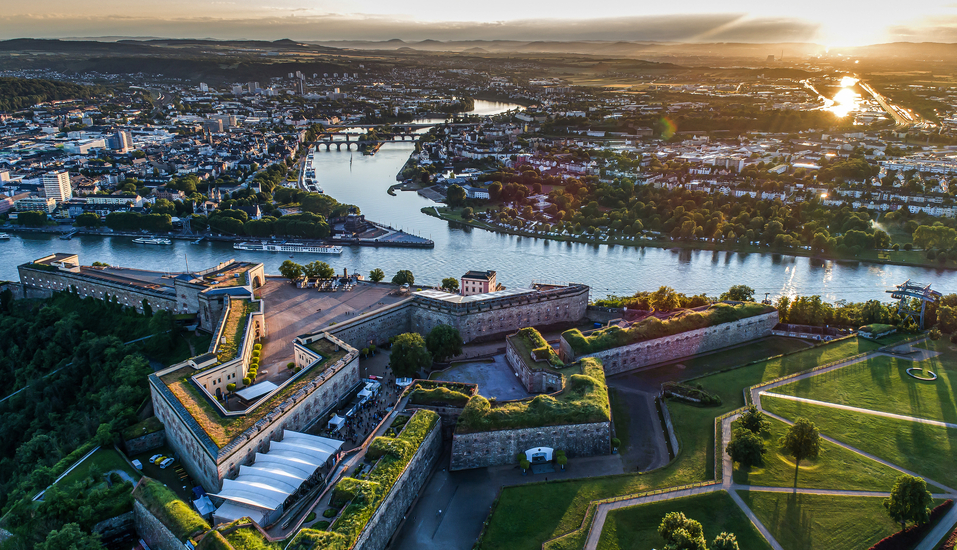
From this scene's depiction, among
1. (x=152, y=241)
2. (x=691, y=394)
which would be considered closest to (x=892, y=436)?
Answer: (x=691, y=394)

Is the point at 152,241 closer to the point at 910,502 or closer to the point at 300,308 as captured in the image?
the point at 300,308

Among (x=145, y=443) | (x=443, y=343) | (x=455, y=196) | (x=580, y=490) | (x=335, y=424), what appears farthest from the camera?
(x=455, y=196)

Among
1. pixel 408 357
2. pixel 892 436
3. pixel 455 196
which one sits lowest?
pixel 455 196

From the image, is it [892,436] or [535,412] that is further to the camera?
[892,436]

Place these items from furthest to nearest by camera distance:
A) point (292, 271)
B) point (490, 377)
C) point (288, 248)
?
point (288, 248) < point (292, 271) < point (490, 377)

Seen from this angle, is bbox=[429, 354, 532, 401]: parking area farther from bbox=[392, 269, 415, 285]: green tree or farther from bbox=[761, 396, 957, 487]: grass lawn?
bbox=[761, 396, 957, 487]: grass lawn

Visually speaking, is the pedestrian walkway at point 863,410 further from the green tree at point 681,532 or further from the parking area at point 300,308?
the parking area at point 300,308

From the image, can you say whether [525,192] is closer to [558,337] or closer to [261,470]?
[558,337]

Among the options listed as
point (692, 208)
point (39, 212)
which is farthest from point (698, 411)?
point (39, 212)
